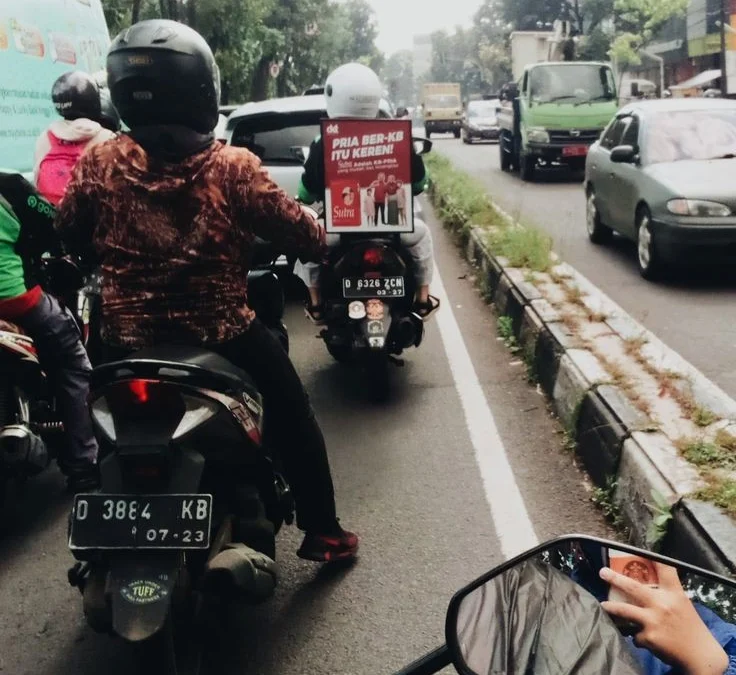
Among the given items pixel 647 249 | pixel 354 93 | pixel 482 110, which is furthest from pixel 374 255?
pixel 482 110

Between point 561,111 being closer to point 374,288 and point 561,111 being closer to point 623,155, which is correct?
point 623,155

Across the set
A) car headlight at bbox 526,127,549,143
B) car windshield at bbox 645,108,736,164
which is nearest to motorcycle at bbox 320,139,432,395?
car windshield at bbox 645,108,736,164

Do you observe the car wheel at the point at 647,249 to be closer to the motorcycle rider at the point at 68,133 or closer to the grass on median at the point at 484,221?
the grass on median at the point at 484,221

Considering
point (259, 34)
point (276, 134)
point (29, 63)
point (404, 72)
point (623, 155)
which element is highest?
point (259, 34)

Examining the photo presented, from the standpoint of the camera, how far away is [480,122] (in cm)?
3597

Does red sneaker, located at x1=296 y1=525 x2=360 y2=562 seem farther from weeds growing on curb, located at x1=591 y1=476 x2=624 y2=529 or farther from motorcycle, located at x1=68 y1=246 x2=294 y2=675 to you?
weeds growing on curb, located at x1=591 y1=476 x2=624 y2=529

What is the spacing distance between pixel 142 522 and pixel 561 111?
16.5 metres

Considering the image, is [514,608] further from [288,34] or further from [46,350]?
[288,34]

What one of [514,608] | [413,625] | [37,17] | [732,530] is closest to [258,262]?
[413,625]

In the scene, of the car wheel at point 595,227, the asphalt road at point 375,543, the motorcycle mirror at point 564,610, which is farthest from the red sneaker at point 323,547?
Result: the car wheel at point 595,227

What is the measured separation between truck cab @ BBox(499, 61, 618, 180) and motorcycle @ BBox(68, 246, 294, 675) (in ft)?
50.9

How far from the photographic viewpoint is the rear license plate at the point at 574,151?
57.5ft

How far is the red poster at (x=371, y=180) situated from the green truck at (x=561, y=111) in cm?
1245

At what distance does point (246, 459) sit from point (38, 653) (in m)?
1.04
